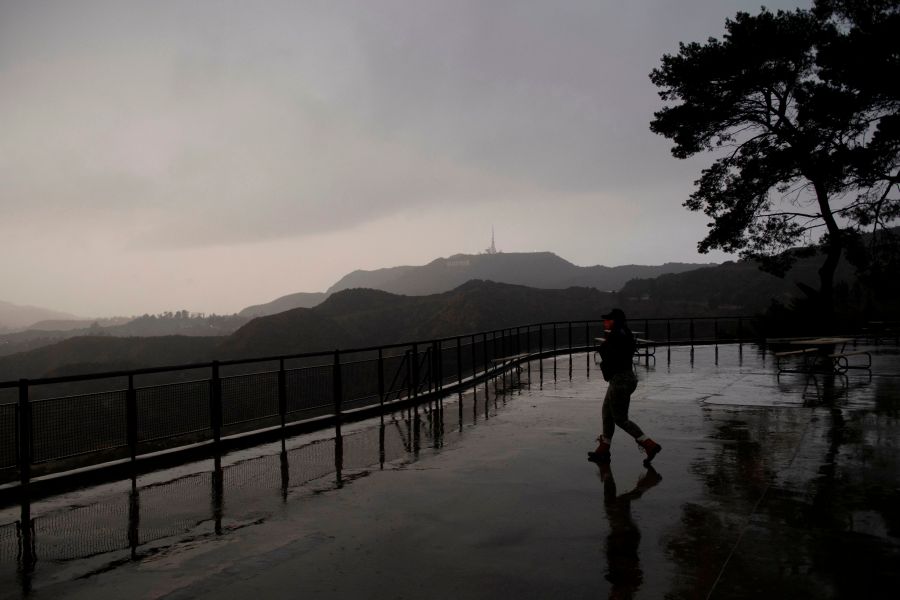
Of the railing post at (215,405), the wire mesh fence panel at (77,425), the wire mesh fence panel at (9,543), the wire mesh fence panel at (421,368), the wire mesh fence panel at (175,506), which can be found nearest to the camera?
the wire mesh fence panel at (9,543)

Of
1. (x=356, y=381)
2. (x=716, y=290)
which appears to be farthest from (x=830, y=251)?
(x=716, y=290)

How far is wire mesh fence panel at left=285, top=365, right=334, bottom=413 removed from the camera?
12.0 metres

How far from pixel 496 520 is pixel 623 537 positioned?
1131 mm

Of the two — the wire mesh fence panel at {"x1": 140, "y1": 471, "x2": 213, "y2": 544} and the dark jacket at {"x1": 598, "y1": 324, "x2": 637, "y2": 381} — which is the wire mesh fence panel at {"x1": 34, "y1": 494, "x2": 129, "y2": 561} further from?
the dark jacket at {"x1": 598, "y1": 324, "x2": 637, "y2": 381}

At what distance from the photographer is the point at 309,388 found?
41.2ft

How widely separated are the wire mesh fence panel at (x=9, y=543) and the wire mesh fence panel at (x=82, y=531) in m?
0.14

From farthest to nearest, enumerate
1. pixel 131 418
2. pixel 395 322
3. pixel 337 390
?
pixel 395 322
pixel 337 390
pixel 131 418

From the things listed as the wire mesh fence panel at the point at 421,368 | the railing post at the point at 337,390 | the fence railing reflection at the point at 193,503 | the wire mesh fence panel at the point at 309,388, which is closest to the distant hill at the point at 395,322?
the wire mesh fence panel at the point at 421,368

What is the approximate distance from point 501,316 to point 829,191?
146173 mm

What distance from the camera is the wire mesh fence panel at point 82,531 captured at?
566 centimetres

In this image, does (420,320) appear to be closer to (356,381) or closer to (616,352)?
(356,381)

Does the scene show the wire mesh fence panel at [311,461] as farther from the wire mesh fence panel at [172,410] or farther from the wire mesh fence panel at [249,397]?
the wire mesh fence panel at [172,410]

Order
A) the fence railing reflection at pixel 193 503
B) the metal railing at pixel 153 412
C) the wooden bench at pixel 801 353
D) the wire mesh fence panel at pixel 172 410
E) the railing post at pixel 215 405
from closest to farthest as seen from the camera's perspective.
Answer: the fence railing reflection at pixel 193 503 < the metal railing at pixel 153 412 < the wire mesh fence panel at pixel 172 410 < the railing post at pixel 215 405 < the wooden bench at pixel 801 353

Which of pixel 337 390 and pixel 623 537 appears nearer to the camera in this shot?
pixel 623 537
